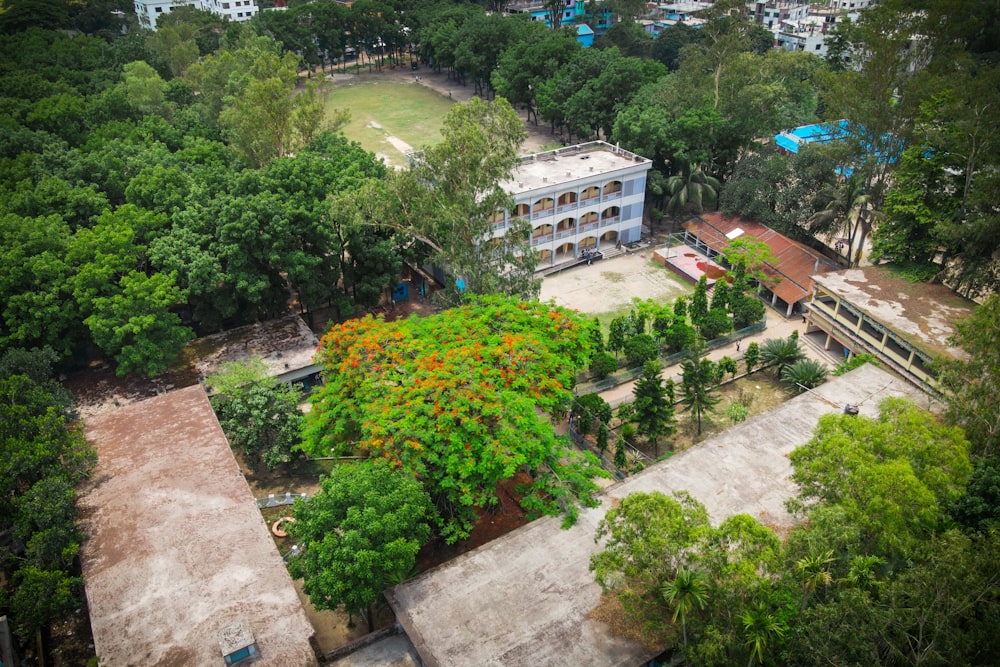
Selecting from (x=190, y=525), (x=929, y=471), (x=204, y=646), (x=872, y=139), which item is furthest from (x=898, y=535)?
(x=872, y=139)

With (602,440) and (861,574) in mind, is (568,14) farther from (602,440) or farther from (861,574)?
(861,574)

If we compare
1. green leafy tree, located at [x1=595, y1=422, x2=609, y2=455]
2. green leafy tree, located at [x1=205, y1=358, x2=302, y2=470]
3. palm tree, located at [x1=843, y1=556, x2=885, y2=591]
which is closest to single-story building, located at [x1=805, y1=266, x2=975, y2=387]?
green leafy tree, located at [x1=595, y1=422, x2=609, y2=455]

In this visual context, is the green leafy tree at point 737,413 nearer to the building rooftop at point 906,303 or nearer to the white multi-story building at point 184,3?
the building rooftop at point 906,303

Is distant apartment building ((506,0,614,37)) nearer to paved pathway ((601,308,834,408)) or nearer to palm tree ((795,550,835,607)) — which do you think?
paved pathway ((601,308,834,408))

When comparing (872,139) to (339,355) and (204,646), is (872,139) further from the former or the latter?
(204,646)

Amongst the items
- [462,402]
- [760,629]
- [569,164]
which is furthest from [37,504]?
[569,164]

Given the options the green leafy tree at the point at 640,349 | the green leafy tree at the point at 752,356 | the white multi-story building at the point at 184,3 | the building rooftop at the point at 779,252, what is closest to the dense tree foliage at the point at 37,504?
the green leafy tree at the point at 640,349
